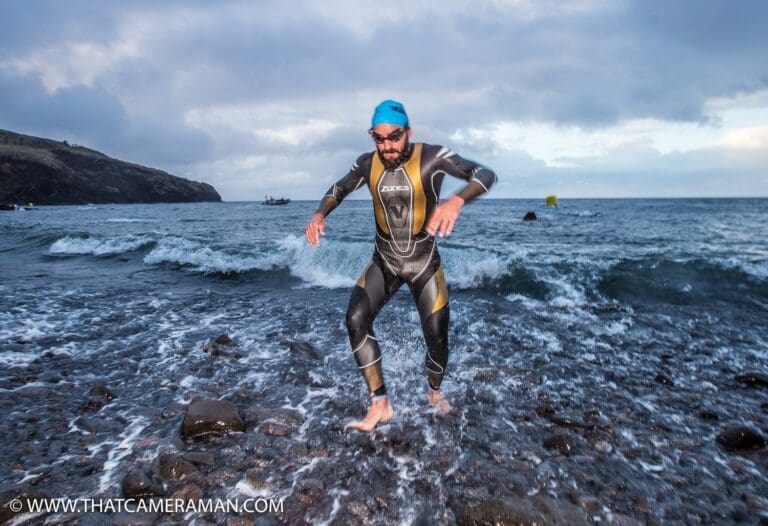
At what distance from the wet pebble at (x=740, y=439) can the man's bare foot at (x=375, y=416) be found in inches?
125

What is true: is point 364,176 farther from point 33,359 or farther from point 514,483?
point 33,359

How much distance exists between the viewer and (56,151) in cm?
12156

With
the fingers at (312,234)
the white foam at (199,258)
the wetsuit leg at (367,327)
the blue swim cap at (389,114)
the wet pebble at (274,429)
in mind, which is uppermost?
the blue swim cap at (389,114)

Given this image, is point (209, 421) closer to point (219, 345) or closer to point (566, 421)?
point (219, 345)

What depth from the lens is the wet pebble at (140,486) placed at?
2.94m

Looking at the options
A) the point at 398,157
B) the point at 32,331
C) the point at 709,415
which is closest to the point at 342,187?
the point at 398,157

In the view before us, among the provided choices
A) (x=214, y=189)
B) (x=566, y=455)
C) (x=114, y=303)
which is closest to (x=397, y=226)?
(x=566, y=455)

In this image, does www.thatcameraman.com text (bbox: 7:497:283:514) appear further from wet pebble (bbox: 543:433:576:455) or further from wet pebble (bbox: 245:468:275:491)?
wet pebble (bbox: 543:433:576:455)

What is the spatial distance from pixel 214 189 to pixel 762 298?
193 metres

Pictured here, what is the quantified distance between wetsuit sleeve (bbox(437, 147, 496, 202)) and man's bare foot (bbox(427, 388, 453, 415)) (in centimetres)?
229

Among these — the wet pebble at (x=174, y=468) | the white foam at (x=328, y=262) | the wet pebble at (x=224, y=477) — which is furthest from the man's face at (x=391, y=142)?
the white foam at (x=328, y=262)

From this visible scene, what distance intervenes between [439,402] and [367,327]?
4.16 feet

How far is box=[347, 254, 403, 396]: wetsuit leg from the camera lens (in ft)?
13.2

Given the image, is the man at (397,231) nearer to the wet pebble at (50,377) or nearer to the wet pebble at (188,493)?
the wet pebble at (188,493)
